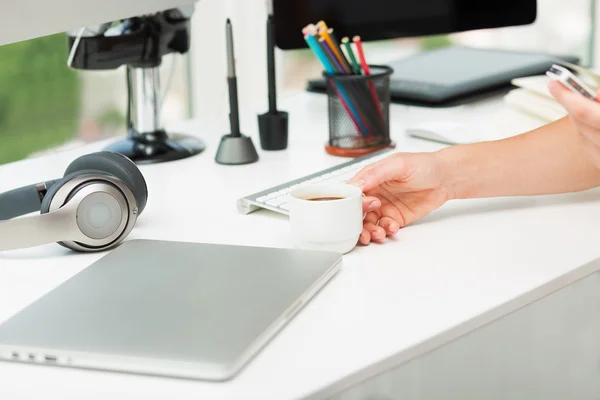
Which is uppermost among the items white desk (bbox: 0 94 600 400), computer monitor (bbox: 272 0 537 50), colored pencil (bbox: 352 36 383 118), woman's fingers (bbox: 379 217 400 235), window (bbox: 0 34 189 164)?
computer monitor (bbox: 272 0 537 50)

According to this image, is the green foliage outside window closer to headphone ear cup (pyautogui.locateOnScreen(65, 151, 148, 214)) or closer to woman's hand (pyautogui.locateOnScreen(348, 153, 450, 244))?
headphone ear cup (pyautogui.locateOnScreen(65, 151, 148, 214))

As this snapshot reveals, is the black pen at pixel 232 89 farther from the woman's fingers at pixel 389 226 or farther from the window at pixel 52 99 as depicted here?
the window at pixel 52 99

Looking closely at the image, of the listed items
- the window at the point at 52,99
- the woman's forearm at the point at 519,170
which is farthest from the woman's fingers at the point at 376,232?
the window at the point at 52,99

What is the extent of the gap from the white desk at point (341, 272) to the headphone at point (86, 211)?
0.08 feet

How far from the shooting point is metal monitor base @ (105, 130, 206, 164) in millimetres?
1269

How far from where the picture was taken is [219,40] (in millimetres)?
2184

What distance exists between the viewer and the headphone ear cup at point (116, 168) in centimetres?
95

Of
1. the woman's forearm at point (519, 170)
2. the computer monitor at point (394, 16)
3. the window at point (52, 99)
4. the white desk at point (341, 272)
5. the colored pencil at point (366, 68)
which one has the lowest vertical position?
Answer: the window at point (52, 99)

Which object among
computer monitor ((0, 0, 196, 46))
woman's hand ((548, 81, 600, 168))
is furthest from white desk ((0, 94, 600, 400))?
computer monitor ((0, 0, 196, 46))

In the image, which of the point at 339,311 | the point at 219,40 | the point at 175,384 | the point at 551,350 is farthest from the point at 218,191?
the point at 219,40

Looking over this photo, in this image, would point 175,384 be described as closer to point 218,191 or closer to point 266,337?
point 266,337

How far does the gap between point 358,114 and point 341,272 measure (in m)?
0.45

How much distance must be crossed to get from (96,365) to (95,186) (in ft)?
0.92

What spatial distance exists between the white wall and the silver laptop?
131 cm
